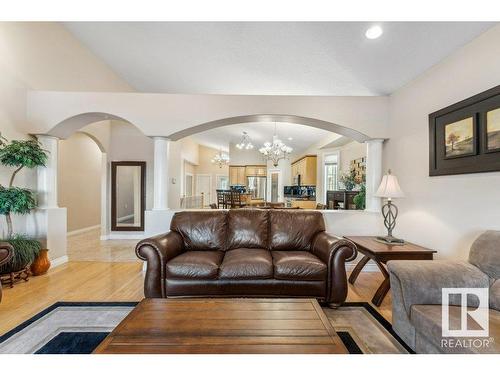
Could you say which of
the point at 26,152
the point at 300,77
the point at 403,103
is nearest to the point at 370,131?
the point at 403,103

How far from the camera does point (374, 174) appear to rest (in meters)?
3.62

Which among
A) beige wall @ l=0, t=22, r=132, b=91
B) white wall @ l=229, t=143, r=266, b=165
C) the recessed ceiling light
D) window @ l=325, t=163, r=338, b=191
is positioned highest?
beige wall @ l=0, t=22, r=132, b=91

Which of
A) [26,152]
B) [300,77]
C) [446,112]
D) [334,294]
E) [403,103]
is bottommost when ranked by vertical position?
[334,294]

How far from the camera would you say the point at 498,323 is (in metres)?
1.40

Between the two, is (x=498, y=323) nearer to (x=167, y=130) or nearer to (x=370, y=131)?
(x=370, y=131)

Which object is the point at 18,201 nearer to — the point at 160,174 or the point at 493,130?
the point at 160,174

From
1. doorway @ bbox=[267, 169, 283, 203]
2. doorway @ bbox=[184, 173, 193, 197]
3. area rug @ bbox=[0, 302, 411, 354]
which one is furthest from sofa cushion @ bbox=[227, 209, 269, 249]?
doorway @ bbox=[184, 173, 193, 197]

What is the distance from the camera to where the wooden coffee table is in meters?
1.21

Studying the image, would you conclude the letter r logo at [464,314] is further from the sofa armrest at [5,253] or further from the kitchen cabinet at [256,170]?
the kitchen cabinet at [256,170]

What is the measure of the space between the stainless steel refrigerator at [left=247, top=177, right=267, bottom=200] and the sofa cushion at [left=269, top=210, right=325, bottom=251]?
722 centimetres

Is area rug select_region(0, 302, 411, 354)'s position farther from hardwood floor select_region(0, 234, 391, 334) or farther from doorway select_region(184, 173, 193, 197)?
doorway select_region(184, 173, 193, 197)

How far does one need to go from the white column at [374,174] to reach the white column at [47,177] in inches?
189
